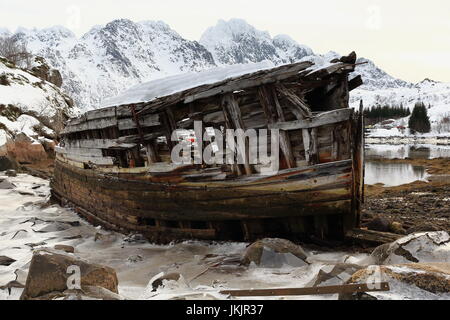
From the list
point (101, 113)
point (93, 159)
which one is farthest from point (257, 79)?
point (93, 159)

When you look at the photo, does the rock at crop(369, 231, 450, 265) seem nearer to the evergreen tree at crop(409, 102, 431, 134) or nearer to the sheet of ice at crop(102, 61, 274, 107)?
→ the sheet of ice at crop(102, 61, 274, 107)

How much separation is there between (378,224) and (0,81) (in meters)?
31.8

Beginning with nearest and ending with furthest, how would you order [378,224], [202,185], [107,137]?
[202,185] → [378,224] → [107,137]

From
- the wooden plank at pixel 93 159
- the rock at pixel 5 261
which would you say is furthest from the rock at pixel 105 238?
the rock at pixel 5 261

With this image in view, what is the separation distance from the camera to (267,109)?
6.01m

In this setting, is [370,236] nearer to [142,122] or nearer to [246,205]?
[246,205]

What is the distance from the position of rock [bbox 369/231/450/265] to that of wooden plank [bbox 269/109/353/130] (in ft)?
6.25

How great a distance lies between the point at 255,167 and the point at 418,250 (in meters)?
2.60

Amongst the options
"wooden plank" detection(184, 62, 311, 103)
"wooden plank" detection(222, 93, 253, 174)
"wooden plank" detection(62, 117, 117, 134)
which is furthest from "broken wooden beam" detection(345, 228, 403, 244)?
"wooden plank" detection(62, 117, 117, 134)

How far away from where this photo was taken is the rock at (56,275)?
3732 millimetres

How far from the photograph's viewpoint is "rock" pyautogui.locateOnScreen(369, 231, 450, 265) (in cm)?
457
